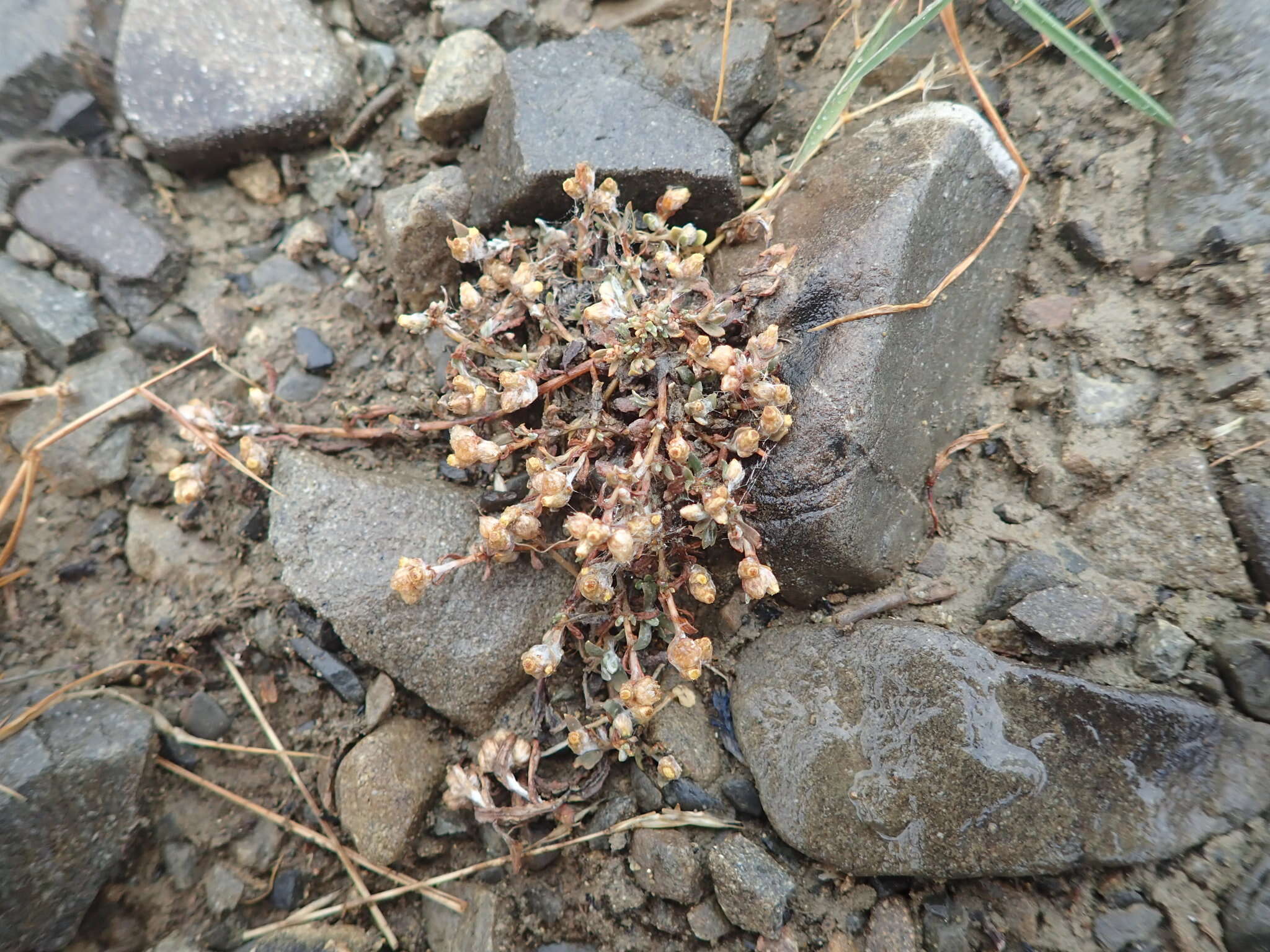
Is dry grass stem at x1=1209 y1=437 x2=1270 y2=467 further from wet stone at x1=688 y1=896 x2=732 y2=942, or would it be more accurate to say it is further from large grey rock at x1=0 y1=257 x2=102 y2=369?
large grey rock at x1=0 y1=257 x2=102 y2=369

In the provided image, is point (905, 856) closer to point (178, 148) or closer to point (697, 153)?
point (697, 153)

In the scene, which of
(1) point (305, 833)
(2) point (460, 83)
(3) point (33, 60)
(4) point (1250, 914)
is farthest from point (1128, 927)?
(3) point (33, 60)

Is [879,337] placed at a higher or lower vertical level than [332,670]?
higher

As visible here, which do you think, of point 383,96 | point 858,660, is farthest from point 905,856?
point 383,96

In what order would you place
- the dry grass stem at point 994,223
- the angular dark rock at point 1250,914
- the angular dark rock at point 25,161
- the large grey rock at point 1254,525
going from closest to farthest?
the angular dark rock at point 1250,914
the large grey rock at point 1254,525
the dry grass stem at point 994,223
the angular dark rock at point 25,161

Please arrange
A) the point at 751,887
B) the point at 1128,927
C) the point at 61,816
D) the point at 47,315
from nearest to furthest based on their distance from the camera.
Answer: the point at 1128,927, the point at 751,887, the point at 61,816, the point at 47,315

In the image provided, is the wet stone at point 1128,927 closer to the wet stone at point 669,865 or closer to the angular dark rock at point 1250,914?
the angular dark rock at point 1250,914

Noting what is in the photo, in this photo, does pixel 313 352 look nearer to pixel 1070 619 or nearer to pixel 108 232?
pixel 108 232

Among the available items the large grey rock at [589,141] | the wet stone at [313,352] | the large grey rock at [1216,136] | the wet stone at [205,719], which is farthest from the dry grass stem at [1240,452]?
the wet stone at [205,719]
